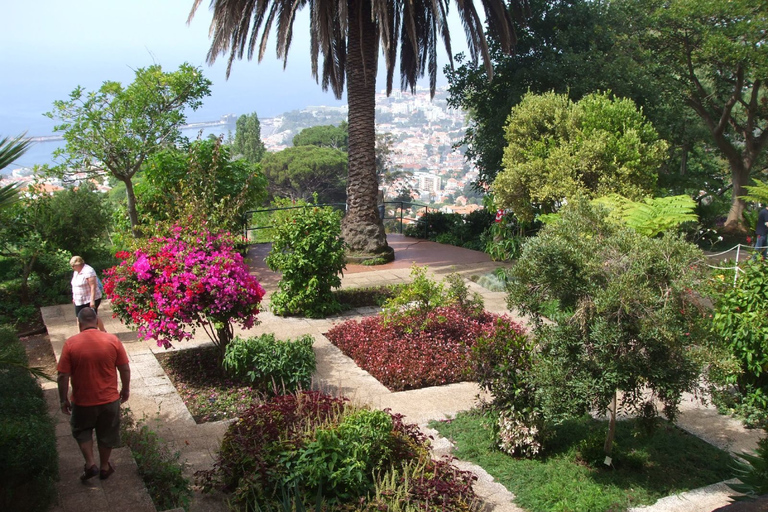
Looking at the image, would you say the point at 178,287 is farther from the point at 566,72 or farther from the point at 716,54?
the point at 716,54

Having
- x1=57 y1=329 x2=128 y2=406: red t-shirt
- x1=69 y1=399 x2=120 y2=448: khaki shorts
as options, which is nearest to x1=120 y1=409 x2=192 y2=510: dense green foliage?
x1=69 y1=399 x2=120 y2=448: khaki shorts

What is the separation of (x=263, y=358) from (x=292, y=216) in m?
3.90

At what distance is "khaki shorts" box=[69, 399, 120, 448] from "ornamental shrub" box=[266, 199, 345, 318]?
5.17 m

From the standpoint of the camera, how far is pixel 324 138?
183ft

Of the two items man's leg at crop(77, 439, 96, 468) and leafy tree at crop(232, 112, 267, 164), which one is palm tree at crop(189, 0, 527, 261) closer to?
man's leg at crop(77, 439, 96, 468)

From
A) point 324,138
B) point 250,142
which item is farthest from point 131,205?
point 324,138

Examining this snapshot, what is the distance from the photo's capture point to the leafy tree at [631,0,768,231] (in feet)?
56.1

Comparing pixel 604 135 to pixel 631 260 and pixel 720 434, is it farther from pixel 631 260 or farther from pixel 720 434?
pixel 631 260

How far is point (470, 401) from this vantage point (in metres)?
7.40

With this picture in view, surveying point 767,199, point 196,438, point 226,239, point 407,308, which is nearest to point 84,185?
point 226,239

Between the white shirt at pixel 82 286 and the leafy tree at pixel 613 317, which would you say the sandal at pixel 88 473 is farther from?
the white shirt at pixel 82 286

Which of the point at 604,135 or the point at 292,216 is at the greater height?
the point at 604,135

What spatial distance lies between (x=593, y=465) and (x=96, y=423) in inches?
168

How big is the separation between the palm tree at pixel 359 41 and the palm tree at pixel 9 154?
9.50m
